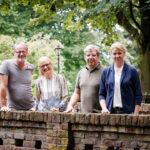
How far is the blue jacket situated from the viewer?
4.29 m

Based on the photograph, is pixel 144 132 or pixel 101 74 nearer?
pixel 144 132

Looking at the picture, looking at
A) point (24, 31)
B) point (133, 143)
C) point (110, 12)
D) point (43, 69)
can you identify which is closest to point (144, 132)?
point (133, 143)

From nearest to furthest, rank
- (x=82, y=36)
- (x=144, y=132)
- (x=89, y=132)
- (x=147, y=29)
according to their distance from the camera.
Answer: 1. (x=144, y=132)
2. (x=89, y=132)
3. (x=147, y=29)
4. (x=82, y=36)

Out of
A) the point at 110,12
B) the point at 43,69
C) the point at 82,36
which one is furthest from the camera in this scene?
the point at 82,36

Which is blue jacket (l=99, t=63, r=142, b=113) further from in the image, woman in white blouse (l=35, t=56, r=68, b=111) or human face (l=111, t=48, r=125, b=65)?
woman in white blouse (l=35, t=56, r=68, b=111)

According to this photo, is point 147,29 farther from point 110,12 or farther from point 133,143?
point 133,143

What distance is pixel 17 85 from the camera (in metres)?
→ 5.06

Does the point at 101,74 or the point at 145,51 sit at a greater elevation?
the point at 145,51

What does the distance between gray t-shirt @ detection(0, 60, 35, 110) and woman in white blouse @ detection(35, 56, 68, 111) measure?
0.62ft

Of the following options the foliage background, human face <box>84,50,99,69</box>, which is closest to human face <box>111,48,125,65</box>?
human face <box>84,50,99,69</box>

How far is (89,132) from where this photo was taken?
3891mm

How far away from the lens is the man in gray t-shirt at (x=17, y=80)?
4891mm

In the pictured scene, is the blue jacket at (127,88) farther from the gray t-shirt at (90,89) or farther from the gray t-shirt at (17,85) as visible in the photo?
the gray t-shirt at (17,85)

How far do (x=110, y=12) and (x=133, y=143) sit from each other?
26.4 ft
